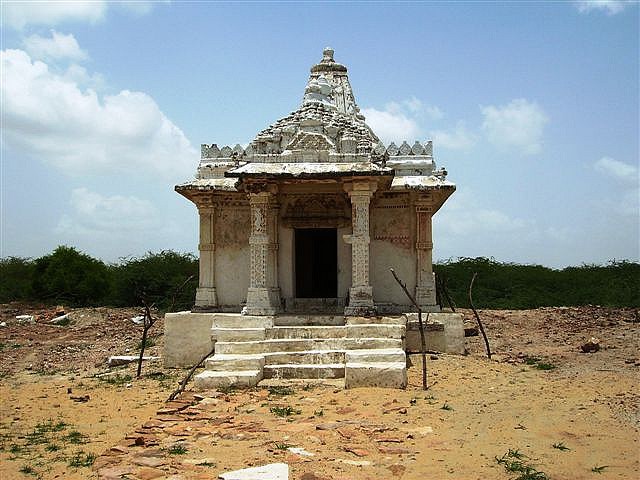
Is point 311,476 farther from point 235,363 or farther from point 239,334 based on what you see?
point 239,334

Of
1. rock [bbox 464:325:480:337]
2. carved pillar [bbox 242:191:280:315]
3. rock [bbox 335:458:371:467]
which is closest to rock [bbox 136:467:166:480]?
rock [bbox 335:458:371:467]

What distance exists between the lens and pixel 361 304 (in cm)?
1292

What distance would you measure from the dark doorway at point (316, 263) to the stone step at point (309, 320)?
3769 mm

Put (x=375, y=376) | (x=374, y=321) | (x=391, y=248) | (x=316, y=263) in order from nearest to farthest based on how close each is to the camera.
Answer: (x=375, y=376) → (x=374, y=321) → (x=391, y=248) → (x=316, y=263)

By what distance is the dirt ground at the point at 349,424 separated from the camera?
21.8 ft

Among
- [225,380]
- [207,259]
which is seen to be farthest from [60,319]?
[225,380]

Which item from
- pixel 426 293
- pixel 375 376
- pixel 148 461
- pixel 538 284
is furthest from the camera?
pixel 538 284

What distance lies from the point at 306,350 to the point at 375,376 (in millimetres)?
1833

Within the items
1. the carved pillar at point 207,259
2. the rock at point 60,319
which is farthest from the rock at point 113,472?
the rock at point 60,319

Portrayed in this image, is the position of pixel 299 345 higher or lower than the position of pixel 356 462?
higher

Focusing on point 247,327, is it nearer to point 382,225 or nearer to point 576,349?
point 382,225

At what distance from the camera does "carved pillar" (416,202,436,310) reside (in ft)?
46.6

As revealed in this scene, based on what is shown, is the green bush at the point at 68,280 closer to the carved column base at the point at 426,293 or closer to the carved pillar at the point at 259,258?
the carved pillar at the point at 259,258

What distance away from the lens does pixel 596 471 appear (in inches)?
247
